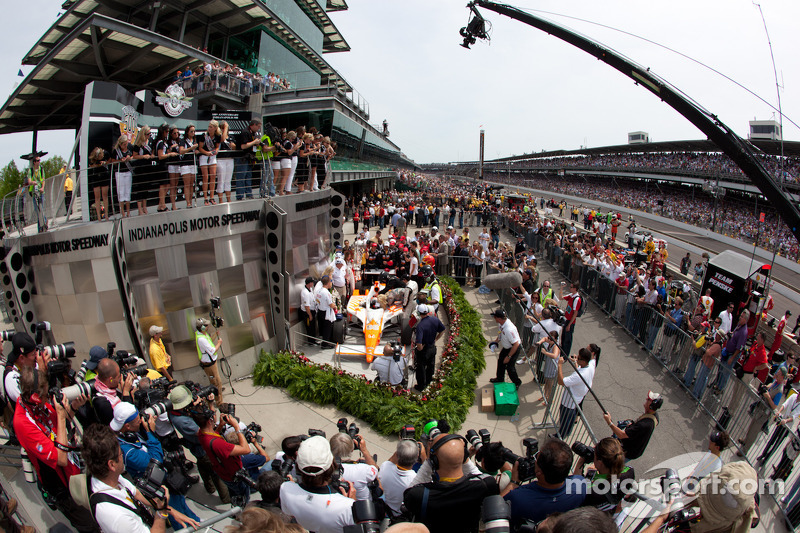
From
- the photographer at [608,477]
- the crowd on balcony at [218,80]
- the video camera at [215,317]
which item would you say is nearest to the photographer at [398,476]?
the photographer at [608,477]

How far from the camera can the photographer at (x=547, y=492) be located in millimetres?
3240

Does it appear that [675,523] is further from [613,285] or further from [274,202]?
[613,285]

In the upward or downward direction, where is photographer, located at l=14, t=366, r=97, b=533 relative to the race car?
upward

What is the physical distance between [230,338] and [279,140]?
18.3 ft

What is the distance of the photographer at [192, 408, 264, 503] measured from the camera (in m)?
4.50

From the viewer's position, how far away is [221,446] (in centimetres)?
449

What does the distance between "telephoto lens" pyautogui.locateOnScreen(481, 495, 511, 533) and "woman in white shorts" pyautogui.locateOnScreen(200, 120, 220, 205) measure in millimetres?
8254

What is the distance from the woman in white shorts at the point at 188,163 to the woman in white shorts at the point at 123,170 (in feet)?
3.03

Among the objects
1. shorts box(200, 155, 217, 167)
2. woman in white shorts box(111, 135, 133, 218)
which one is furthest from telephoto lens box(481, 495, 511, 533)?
shorts box(200, 155, 217, 167)

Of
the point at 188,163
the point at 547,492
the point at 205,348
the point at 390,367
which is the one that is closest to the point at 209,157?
the point at 188,163

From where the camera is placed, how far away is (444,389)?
26.5ft

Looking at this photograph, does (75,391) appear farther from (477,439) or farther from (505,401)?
(505,401)

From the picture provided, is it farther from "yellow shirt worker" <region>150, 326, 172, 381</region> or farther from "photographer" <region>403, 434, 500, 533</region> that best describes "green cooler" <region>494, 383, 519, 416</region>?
"yellow shirt worker" <region>150, 326, 172, 381</region>

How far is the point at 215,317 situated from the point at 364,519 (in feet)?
22.9
